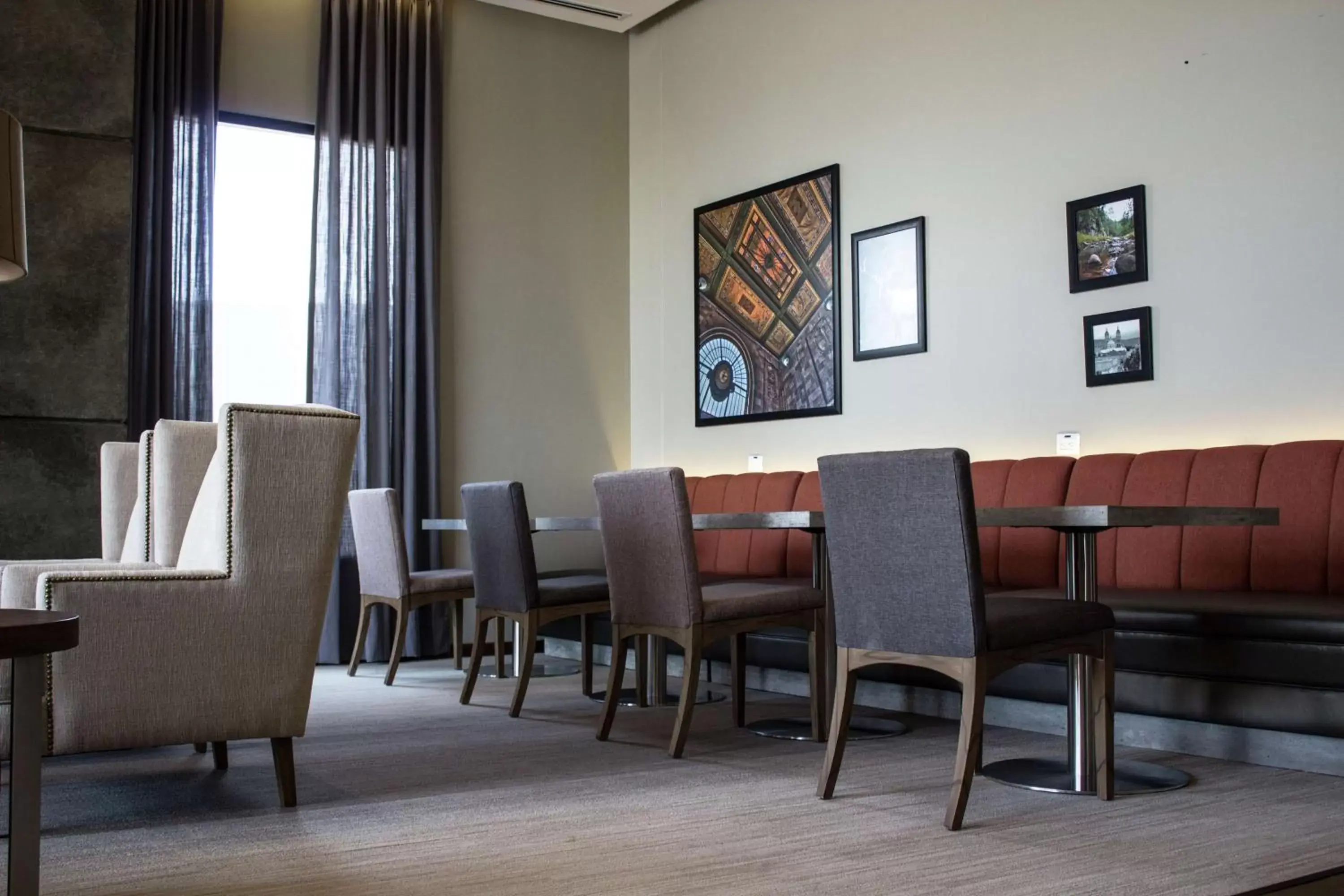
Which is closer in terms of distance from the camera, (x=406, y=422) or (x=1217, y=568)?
(x=1217, y=568)

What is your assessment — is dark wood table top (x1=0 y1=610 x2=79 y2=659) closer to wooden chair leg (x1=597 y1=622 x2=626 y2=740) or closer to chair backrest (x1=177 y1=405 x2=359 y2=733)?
chair backrest (x1=177 y1=405 x2=359 y2=733)

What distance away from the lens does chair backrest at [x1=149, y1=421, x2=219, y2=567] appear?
377cm

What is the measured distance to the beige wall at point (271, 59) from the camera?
20.2ft

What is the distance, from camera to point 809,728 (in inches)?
160

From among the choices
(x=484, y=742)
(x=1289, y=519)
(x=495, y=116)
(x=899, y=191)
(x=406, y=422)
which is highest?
(x=495, y=116)

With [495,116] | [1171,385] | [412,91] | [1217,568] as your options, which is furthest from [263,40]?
[1217,568]

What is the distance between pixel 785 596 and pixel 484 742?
3.61 feet

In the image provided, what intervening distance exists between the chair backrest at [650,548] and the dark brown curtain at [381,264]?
8.94ft

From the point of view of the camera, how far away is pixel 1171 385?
14.8 feet

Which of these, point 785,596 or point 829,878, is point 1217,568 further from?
point 829,878

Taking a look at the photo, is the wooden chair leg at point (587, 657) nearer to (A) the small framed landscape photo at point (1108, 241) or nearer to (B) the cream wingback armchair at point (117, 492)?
(B) the cream wingback armchair at point (117, 492)

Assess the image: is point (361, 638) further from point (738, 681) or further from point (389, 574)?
point (738, 681)

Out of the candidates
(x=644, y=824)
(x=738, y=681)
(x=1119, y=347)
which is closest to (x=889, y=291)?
(x=1119, y=347)

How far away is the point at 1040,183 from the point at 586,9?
9.77ft
